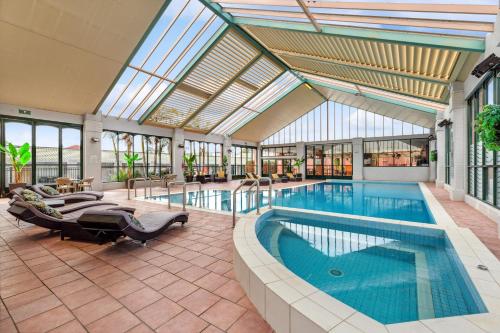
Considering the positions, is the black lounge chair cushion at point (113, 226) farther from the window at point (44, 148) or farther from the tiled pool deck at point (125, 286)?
the window at point (44, 148)

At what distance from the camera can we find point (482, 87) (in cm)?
548

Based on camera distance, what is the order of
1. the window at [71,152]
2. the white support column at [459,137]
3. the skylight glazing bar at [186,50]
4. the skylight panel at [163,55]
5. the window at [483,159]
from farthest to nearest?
the window at [71,152], the skylight glazing bar at [186,50], the skylight panel at [163,55], the white support column at [459,137], the window at [483,159]

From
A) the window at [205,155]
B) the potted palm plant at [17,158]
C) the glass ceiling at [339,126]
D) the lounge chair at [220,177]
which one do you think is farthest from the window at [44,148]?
the glass ceiling at [339,126]

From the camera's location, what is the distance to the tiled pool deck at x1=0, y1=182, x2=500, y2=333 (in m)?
1.86

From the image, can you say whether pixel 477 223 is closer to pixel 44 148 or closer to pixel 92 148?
pixel 92 148

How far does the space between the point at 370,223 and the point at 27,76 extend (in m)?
11.4

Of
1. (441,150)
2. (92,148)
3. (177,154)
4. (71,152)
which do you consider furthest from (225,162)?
(441,150)

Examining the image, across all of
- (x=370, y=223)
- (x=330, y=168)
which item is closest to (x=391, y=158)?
(x=330, y=168)

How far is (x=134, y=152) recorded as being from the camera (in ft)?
44.3

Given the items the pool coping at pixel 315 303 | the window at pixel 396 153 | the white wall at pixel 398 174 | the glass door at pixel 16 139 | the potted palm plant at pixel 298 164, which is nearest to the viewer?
the pool coping at pixel 315 303

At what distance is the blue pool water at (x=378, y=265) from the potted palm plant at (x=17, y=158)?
955cm

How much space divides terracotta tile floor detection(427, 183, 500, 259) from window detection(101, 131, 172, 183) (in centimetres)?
1265

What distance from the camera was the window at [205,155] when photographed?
17.2m

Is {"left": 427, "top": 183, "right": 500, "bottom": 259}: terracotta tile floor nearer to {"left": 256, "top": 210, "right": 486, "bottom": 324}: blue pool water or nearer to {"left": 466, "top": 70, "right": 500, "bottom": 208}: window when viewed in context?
{"left": 466, "top": 70, "right": 500, "bottom": 208}: window
